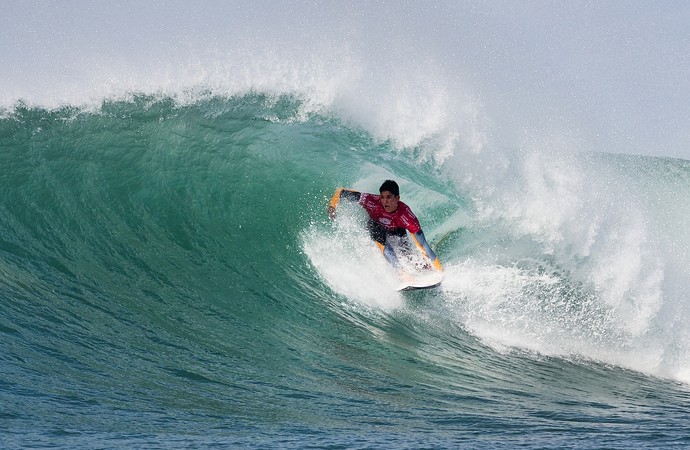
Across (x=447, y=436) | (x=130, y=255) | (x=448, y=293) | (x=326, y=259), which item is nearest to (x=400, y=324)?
(x=448, y=293)

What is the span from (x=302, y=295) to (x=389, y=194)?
145 centimetres

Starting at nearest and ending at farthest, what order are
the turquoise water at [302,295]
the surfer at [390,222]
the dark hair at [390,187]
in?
1. the turquoise water at [302,295]
2. the dark hair at [390,187]
3. the surfer at [390,222]

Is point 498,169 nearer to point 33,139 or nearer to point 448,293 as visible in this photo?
point 448,293

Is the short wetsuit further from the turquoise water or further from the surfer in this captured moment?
the turquoise water

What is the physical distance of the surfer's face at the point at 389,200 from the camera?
7.46 m

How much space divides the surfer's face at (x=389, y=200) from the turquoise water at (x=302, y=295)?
90 cm

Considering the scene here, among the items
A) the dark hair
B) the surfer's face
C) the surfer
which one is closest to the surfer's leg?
the surfer

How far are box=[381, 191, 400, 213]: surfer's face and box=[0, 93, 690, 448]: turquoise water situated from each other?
2.96 feet

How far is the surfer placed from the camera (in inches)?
310

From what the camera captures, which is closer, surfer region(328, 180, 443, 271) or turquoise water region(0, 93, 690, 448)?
turquoise water region(0, 93, 690, 448)

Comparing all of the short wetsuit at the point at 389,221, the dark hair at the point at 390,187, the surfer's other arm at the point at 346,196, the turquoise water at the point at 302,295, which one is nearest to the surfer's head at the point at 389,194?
the dark hair at the point at 390,187

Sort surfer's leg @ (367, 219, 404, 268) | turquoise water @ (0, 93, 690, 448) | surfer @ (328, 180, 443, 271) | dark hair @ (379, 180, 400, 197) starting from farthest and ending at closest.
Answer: surfer's leg @ (367, 219, 404, 268), surfer @ (328, 180, 443, 271), dark hair @ (379, 180, 400, 197), turquoise water @ (0, 93, 690, 448)

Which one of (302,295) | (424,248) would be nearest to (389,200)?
(424,248)

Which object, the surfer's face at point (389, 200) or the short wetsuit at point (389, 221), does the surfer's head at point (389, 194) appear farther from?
the short wetsuit at point (389, 221)
